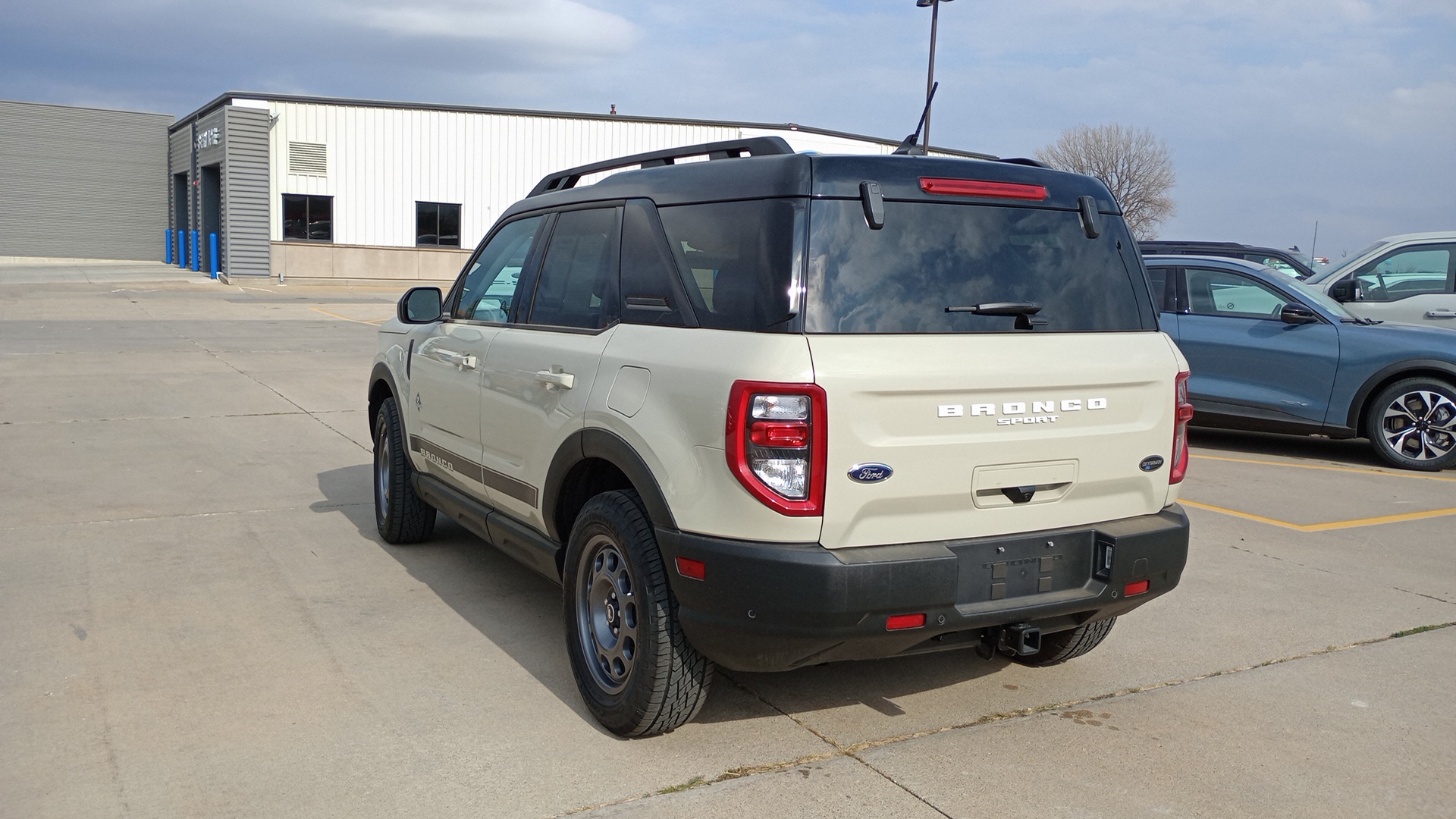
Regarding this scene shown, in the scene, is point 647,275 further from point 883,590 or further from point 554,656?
point 554,656

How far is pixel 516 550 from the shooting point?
467 centimetres

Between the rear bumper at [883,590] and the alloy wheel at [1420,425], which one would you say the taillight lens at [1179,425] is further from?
the alloy wheel at [1420,425]

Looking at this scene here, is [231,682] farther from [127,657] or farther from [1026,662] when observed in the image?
[1026,662]

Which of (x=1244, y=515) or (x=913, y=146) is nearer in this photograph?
(x=913, y=146)

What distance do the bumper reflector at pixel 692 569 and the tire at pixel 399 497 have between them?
9.37ft

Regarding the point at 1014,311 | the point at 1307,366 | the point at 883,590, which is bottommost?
the point at 883,590

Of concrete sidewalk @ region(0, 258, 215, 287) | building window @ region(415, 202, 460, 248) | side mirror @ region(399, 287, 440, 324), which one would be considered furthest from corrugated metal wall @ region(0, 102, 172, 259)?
side mirror @ region(399, 287, 440, 324)

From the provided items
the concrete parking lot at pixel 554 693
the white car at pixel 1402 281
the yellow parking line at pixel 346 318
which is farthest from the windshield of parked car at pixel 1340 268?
the yellow parking line at pixel 346 318

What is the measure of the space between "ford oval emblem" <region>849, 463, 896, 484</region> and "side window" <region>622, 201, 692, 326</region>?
74 centimetres

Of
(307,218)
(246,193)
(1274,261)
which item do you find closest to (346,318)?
(246,193)

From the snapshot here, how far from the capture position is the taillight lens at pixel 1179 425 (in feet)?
13.0

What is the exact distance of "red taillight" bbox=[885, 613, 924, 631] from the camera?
3.34 meters

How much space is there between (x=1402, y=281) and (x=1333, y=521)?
5471mm

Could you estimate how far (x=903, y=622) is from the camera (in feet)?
11.0
